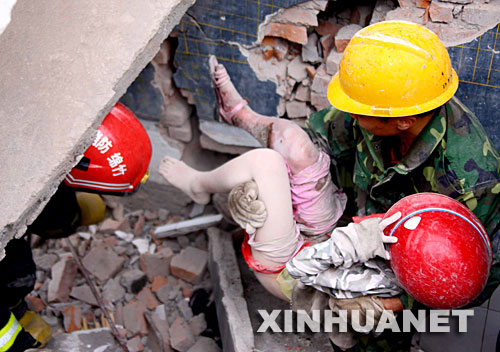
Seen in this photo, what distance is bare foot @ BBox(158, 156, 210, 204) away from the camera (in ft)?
11.0

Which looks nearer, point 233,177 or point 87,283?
point 233,177

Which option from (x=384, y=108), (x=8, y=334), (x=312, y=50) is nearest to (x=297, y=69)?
(x=312, y=50)

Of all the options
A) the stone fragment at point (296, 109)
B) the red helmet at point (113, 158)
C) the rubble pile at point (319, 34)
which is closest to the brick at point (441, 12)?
the rubble pile at point (319, 34)

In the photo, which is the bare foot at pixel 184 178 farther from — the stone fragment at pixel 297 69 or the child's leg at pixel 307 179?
the stone fragment at pixel 297 69

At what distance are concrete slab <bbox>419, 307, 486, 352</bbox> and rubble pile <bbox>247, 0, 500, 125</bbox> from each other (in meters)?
1.61

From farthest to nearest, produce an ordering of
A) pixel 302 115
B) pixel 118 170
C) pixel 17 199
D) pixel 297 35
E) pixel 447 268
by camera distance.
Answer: pixel 302 115, pixel 297 35, pixel 118 170, pixel 17 199, pixel 447 268

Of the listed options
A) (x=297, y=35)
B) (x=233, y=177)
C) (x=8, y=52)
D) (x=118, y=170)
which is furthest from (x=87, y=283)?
(x=297, y=35)

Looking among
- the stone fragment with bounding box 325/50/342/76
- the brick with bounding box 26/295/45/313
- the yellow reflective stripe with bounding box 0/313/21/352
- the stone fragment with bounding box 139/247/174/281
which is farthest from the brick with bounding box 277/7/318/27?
the brick with bounding box 26/295/45/313

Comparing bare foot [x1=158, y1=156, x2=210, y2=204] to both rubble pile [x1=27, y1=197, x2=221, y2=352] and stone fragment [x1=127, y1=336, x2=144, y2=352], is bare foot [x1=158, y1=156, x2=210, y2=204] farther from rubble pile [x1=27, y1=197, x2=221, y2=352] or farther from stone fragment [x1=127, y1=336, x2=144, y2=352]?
stone fragment [x1=127, y1=336, x2=144, y2=352]

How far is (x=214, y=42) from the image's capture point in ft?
12.0

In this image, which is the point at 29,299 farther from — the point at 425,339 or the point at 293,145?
the point at 425,339

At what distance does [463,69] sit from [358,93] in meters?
0.88

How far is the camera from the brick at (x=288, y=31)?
3424mm

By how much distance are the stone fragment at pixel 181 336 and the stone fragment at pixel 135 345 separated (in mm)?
208
